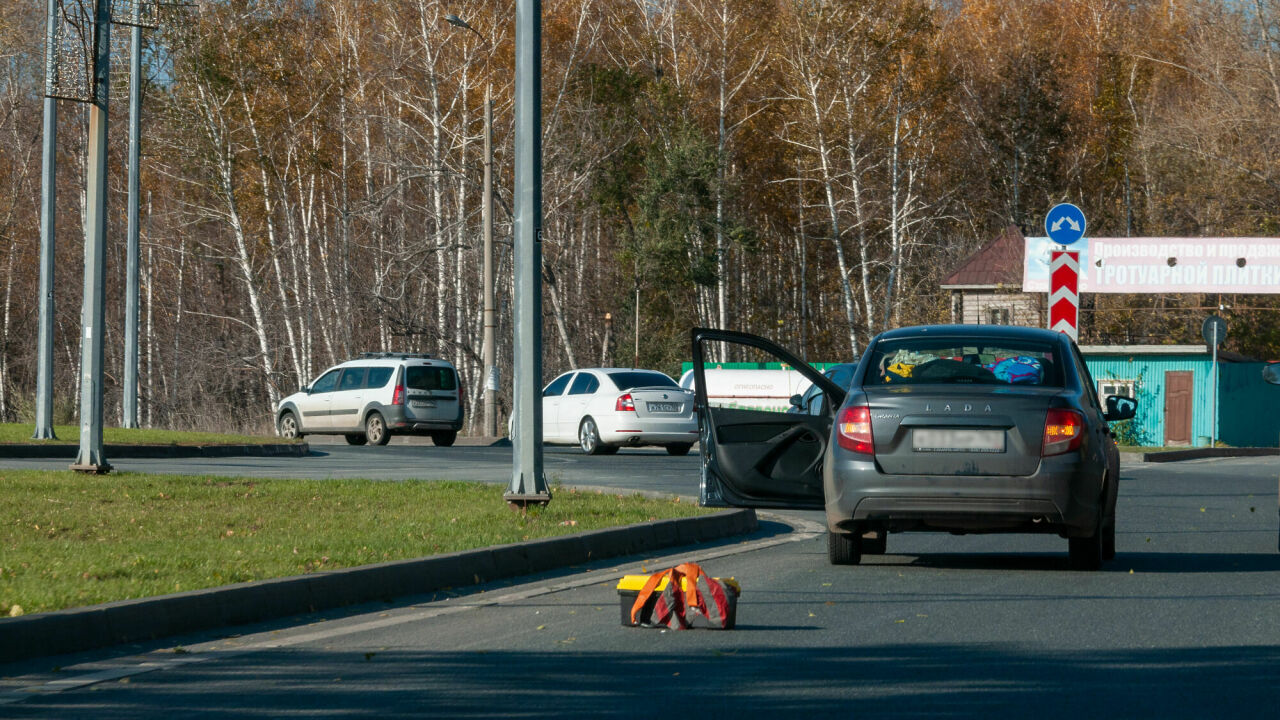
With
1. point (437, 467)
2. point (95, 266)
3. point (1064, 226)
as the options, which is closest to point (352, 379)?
point (437, 467)

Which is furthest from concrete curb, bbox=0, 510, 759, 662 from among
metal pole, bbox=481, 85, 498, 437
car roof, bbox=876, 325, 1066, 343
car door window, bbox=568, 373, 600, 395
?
metal pole, bbox=481, 85, 498, 437

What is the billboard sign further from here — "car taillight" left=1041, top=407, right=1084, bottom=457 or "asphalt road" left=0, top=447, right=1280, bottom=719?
"car taillight" left=1041, top=407, right=1084, bottom=457

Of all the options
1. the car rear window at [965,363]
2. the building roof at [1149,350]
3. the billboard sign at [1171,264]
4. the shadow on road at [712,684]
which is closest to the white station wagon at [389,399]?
the billboard sign at [1171,264]

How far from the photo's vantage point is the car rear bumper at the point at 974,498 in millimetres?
9344

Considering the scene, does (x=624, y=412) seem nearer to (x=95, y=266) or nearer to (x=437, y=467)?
(x=437, y=467)

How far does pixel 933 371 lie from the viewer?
10102 mm

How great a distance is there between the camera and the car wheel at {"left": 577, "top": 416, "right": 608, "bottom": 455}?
26438mm

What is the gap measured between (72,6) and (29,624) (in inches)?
450

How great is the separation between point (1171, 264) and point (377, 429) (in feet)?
71.3

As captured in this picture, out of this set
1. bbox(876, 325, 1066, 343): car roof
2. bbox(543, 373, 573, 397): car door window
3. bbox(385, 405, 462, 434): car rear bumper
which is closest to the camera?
bbox(876, 325, 1066, 343): car roof

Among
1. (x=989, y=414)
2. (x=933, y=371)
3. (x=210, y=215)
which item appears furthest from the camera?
(x=210, y=215)

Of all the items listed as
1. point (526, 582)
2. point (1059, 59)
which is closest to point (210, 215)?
point (1059, 59)

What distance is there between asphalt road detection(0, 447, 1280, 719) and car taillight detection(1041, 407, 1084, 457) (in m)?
0.85

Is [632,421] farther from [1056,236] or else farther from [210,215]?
[210,215]
